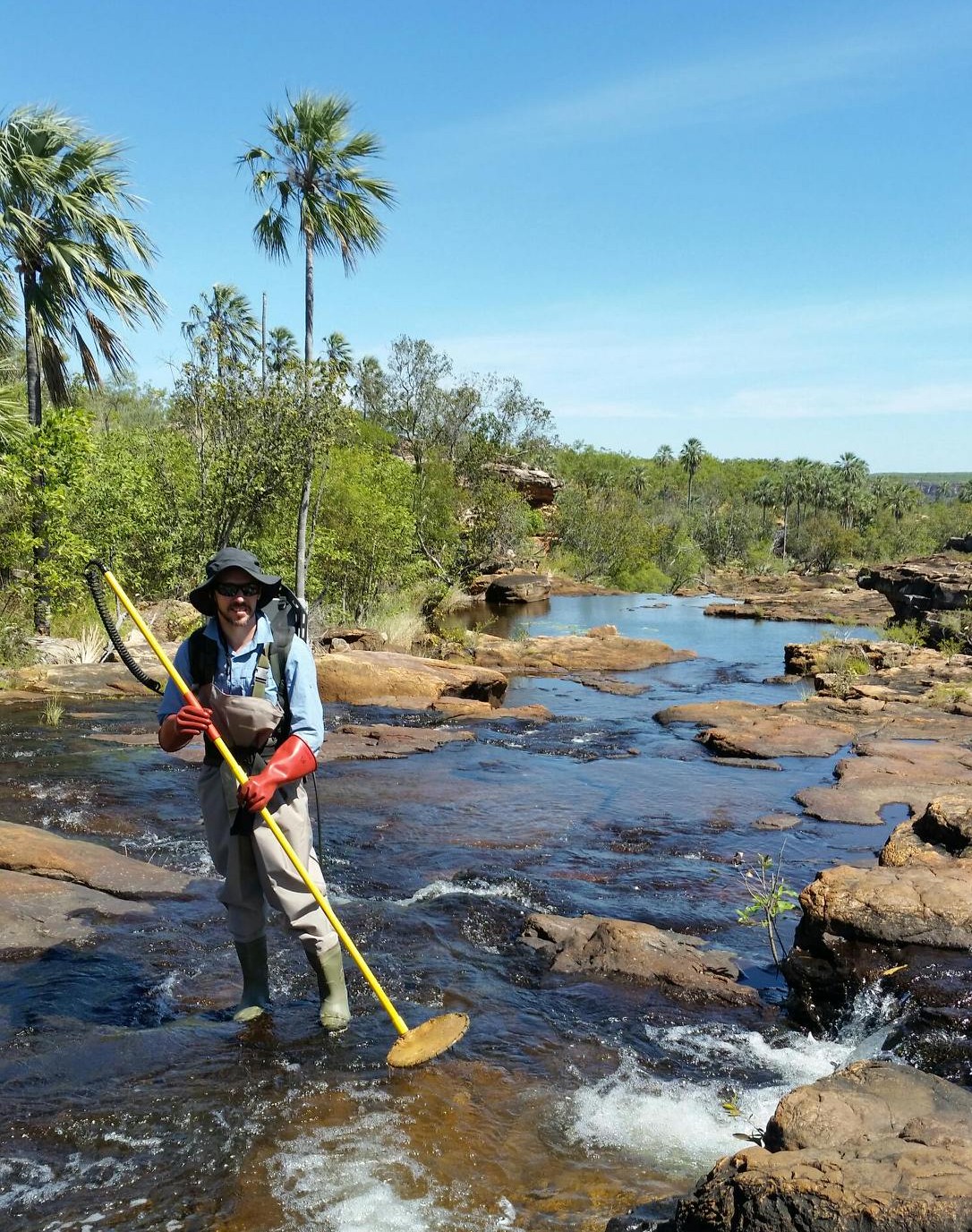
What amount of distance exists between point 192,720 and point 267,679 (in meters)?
0.35

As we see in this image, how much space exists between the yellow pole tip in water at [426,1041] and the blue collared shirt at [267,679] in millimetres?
1312

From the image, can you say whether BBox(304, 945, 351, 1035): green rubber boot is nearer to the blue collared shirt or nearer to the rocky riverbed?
the blue collared shirt

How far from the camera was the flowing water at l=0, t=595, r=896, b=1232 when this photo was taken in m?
3.37

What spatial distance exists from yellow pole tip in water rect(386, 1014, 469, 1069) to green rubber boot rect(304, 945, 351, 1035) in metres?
0.29

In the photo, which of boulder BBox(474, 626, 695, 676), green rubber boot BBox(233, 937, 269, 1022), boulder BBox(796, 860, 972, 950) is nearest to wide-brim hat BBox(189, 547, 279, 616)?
green rubber boot BBox(233, 937, 269, 1022)

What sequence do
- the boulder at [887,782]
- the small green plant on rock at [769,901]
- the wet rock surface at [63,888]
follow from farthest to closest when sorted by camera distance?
the boulder at [887,782] < the small green plant on rock at [769,901] < the wet rock surface at [63,888]

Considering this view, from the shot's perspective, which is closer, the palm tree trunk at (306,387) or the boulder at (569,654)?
the palm tree trunk at (306,387)

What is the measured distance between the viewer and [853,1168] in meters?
2.61

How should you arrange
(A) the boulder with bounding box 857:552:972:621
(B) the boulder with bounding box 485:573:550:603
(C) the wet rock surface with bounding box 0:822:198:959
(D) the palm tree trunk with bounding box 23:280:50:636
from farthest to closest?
1. (B) the boulder with bounding box 485:573:550:603
2. (A) the boulder with bounding box 857:552:972:621
3. (D) the palm tree trunk with bounding box 23:280:50:636
4. (C) the wet rock surface with bounding box 0:822:198:959

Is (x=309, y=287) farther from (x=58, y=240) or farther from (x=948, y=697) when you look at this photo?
(x=948, y=697)

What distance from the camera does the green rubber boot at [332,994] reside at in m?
4.49

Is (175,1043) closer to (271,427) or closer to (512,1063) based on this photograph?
(512,1063)

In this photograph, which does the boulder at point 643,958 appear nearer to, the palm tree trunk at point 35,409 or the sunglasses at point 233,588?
the sunglasses at point 233,588

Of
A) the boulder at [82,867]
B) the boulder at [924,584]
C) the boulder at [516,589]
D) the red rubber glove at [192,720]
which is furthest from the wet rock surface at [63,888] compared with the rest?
the boulder at [516,589]
